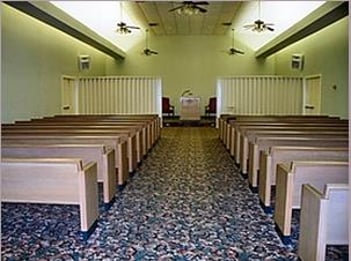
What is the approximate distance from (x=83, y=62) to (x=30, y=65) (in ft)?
12.3

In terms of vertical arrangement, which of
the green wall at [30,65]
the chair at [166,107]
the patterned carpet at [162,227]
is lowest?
the patterned carpet at [162,227]

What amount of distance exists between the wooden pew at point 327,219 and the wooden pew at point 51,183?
160 cm

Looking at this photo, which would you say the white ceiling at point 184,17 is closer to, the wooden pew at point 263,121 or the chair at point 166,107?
the wooden pew at point 263,121

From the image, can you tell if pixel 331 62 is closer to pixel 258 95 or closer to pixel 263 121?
pixel 263 121

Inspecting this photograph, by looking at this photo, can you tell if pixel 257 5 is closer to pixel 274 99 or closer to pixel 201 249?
pixel 274 99

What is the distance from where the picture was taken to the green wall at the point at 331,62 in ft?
27.9

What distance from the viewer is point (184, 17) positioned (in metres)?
12.5

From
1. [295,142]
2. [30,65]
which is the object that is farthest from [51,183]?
[30,65]

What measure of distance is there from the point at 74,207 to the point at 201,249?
5.26ft

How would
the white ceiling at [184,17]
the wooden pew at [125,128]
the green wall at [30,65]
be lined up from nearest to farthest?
1. the wooden pew at [125,128]
2. the green wall at [30,65]
3. the white ceiling at [184,17]

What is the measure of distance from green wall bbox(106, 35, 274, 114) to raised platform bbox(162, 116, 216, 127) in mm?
999

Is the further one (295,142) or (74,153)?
(295,142)

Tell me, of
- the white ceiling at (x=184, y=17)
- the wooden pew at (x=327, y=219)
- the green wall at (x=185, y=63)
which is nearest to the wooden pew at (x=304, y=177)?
the wooden pew at (x=327, y=219)

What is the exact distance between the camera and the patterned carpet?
9.47 ft
